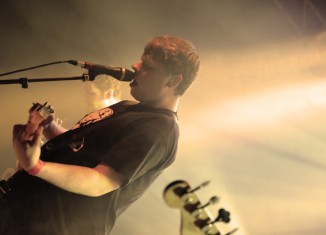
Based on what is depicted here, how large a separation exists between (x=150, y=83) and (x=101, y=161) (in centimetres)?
52

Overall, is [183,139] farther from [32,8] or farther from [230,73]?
[32,8]

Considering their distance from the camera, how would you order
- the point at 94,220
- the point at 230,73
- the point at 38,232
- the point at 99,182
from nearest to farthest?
the point at 99,182 < the point at 38,232 < the point at 94,220 < the point at 230,73

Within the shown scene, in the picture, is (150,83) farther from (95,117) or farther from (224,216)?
(224,216)

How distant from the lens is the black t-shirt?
155cm

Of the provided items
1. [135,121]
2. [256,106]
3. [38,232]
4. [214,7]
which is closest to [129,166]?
[135,121]

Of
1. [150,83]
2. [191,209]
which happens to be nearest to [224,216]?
[191,209]

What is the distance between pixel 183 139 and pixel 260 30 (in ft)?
5.00

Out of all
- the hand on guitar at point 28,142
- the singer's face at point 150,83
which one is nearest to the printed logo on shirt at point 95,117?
the singer's face at point 150,83

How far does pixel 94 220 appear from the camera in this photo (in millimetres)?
1653

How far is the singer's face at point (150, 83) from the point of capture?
1907mm

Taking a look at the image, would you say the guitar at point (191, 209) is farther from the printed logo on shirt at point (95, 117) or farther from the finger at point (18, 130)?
the printed logo on shirt at point (95, 117)

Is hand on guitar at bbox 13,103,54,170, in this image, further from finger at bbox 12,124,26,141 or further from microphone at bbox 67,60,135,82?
microphone at bbox 67,60,135,82

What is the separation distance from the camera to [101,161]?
1.57 m

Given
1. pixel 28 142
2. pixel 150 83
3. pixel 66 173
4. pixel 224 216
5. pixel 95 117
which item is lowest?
pixel 224 216
